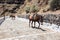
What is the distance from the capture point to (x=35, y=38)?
10117 mm

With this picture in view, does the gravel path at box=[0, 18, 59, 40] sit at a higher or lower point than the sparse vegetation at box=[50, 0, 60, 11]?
lower

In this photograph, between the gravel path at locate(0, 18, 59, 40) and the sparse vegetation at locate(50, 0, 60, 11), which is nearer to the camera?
the gravel path at locate(0, 18, 59, 40)

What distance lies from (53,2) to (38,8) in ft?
22.7

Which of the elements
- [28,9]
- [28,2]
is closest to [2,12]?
[28,2]

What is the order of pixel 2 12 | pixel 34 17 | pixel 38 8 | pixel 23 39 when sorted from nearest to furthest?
pixel 23 39 → pixel 34 17 → pixel 38 8 → pixel 2 12

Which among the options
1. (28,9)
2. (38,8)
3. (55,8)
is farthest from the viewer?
(28,9)

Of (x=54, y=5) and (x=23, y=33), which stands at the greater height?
(x=54, y=5)

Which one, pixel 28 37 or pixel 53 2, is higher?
pixel 53 2

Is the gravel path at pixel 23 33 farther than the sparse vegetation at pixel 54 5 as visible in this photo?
No

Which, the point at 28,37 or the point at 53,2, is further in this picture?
the point at 53,2

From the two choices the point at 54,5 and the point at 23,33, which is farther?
the point at 54,5

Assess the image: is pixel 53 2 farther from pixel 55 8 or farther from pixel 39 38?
pixel 39 38

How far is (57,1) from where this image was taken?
122ft

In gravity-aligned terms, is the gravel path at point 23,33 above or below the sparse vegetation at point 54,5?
below
